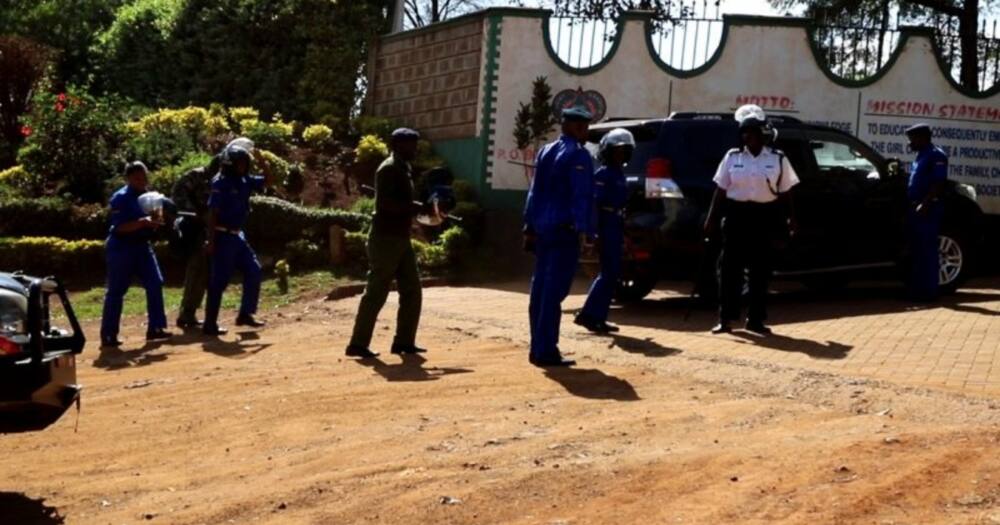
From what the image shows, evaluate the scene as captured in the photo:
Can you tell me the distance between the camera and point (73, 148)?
21.2m

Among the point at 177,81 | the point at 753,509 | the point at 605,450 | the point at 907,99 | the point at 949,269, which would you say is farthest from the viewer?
the point at 177,81

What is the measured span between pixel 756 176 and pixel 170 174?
1071 centimetres

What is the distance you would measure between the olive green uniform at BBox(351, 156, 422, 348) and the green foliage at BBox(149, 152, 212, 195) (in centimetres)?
905

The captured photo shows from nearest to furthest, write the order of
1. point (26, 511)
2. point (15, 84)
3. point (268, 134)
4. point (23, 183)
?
1. point (26, 511)
2. point (23, 183)
3. point (268, 134)
4. point (15, 84)

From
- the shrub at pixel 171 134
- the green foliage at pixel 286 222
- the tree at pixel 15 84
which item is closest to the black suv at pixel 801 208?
the green foliage at pixel 286 222

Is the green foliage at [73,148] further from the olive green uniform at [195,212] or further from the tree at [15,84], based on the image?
the olive green uniform at [195,212]

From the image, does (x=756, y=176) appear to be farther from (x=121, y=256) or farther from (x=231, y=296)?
(x=231, y=296)

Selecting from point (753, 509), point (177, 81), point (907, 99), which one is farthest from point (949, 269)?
point (177, 81)

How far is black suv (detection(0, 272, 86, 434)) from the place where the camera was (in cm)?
671

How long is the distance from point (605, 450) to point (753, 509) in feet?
4.54

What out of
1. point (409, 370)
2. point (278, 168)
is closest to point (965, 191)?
point (409, 370)

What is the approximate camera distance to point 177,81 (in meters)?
28.3

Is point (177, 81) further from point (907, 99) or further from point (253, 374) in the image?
point (253, 374)

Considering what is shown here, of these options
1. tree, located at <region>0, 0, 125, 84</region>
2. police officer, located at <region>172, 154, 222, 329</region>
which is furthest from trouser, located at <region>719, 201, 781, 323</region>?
tree, located at <region>0, 0, 125, 84</region>
